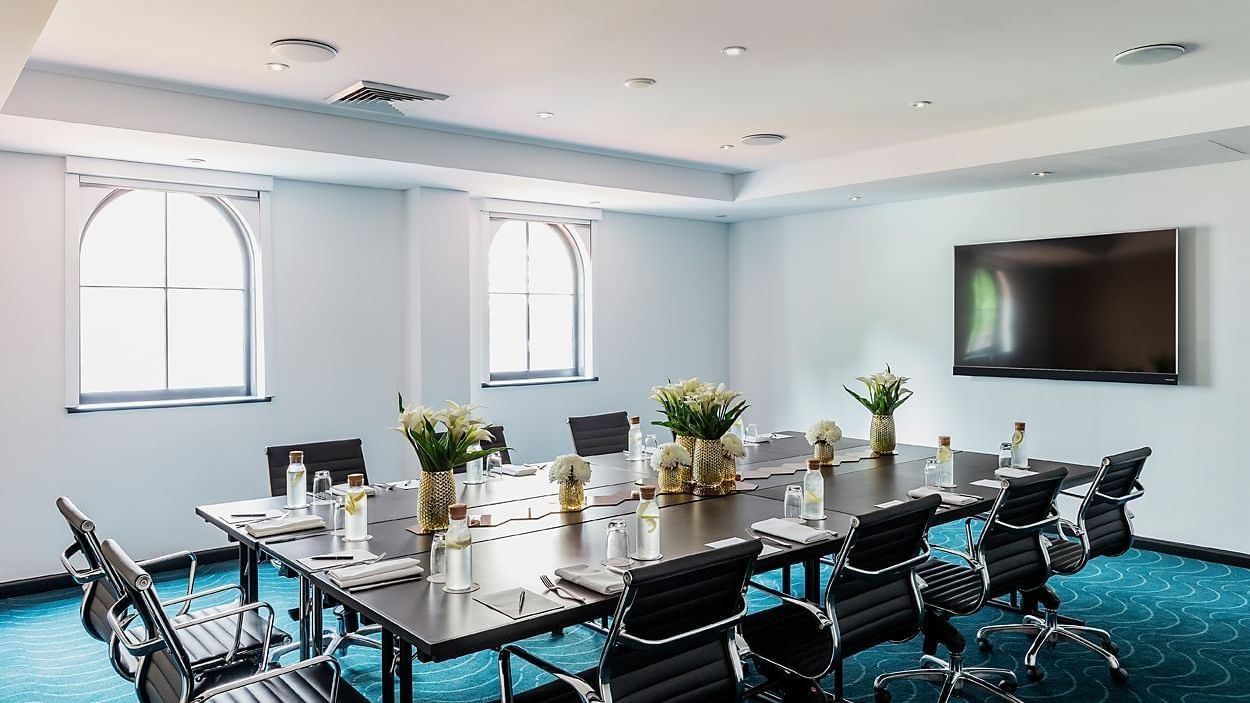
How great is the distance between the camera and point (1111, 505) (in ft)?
13.0

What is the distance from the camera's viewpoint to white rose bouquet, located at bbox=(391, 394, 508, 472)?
10.7 ft

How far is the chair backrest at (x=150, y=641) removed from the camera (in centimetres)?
231

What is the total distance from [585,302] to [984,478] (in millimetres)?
3974

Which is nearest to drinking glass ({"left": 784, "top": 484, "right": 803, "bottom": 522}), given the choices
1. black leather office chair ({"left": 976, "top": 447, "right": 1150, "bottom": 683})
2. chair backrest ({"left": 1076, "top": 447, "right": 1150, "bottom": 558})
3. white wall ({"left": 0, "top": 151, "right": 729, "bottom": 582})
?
black leather office chair ({"left": 976, "top": 447, "right": 1150, "bottom": 683})

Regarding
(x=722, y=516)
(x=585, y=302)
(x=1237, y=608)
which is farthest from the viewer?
(x=585, y=302)

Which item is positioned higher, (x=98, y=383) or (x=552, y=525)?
(x=98, y=383)

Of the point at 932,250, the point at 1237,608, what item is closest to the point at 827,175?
the point at 932,250

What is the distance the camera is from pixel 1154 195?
575 cm

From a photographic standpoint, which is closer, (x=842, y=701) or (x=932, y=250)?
(x=842, y=701)

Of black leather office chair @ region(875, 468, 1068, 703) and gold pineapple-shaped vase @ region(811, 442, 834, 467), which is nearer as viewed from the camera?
black leather office chair @ region(875, 468, 1068, 703)

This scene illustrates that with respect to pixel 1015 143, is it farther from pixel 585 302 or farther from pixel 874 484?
pixel 585 302

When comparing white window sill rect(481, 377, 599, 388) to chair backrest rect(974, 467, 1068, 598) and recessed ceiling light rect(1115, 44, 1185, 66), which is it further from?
recessed ceiling light rect(1115, 44, 1185, 66)

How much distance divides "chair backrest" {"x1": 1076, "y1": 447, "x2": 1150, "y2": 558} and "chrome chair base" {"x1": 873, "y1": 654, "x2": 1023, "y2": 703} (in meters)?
0.69

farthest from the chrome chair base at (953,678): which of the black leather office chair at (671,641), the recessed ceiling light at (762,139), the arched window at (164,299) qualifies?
the arched window at (164,299)
